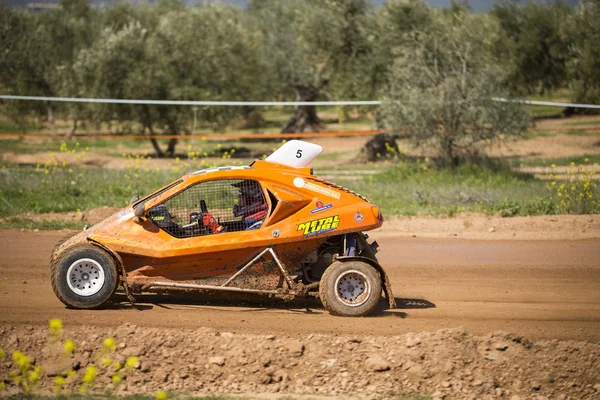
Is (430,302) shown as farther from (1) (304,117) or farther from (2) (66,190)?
(1) (304,117)

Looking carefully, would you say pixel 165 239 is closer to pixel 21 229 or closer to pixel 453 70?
pixel 21 229

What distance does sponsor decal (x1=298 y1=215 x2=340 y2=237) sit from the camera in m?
9.16

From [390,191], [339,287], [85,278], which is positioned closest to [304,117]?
[390,191]

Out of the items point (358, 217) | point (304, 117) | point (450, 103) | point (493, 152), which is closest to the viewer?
point (358, 217)

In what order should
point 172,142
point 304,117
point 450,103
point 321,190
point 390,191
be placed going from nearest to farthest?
1. point 321,190
2. point 390,191
3. point 450,103
4. point 172,142
5. point 304,117

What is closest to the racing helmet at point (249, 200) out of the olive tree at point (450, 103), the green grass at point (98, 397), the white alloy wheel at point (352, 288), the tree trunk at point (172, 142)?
the white alloy wheel at point (352, 288)

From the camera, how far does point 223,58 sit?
35281 mm

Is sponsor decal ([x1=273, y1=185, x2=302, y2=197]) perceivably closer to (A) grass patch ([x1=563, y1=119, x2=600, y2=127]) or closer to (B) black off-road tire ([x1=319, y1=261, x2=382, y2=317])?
(B) black off-road tire ([x1=319, y1=261, x2=382, y2=317])

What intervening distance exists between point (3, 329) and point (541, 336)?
18.5 ft

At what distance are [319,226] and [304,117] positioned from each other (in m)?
34.0

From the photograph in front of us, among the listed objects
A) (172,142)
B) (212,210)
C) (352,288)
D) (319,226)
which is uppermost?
(172,142)

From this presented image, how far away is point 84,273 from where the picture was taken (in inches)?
357

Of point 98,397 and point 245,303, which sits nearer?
point 98,397

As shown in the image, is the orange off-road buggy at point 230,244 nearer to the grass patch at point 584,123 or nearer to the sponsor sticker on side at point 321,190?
the sponsor sticker on side at point 321,190
